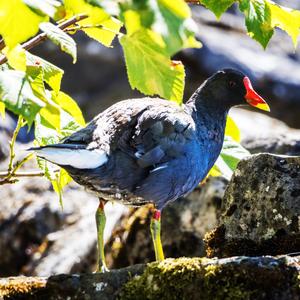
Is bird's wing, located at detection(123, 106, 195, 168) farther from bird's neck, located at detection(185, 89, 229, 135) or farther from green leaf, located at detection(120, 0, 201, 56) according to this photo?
green leaf, located at detection(120, 0, 201, 56)

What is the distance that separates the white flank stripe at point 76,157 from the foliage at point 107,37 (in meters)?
0.06

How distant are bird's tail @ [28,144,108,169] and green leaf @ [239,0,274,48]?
1.11 metres

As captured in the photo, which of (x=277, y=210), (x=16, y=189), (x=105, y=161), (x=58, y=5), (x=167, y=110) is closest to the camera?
(x=58, y=5)

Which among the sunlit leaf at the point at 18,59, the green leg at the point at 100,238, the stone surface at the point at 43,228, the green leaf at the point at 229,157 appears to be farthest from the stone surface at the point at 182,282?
the stone surface at the point at 43,228

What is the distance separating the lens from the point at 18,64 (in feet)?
8.54

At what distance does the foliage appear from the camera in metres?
2.02

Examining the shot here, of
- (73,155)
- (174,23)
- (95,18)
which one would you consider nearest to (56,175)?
(73,155)

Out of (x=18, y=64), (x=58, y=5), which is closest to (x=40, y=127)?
(x=18, y=64)

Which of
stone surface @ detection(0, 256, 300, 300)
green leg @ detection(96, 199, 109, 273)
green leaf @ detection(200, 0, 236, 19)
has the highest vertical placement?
green leaf @ detection(200, 0, 236, 19)

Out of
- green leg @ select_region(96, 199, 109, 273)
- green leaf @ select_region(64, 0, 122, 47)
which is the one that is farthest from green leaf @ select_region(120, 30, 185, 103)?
green leg @ select_region(96, 199, 109, 273)

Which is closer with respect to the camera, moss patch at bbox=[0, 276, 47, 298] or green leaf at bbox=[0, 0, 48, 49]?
green leaf at bbox=[0, 0, 48, 49]

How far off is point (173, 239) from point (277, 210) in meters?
2.10

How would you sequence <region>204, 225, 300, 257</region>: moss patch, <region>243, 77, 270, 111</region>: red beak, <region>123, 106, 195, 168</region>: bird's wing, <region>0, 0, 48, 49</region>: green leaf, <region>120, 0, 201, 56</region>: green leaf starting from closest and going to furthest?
<region>120, 0, 201, 56</region>: green leaf < <region>0, 0, 48, 49</region>: green leaf < <region>204, 225, 300, 257</region>: moss patch < <region>123, 106, 195, 168</region>: bird's wing < <region>243, 77, 270, 111</region>: red beak

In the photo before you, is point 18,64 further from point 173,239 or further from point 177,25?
point 173,239
